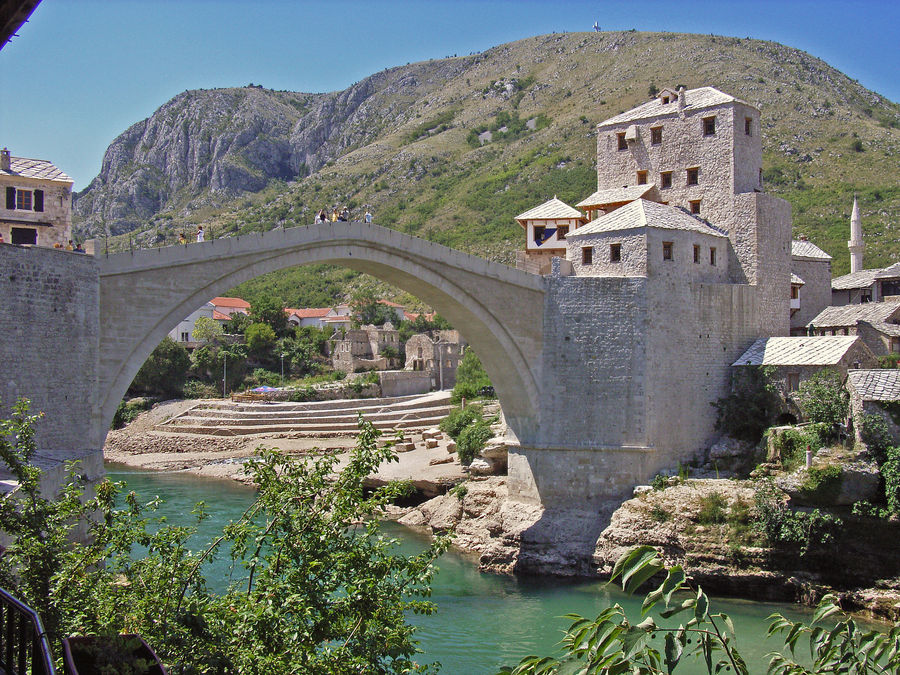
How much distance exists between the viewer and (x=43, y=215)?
18062mm

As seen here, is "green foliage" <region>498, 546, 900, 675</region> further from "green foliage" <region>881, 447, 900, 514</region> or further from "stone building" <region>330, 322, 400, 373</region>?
"stone building" <region>330, 322, 400, 373</region>

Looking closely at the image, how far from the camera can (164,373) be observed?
50125 mm

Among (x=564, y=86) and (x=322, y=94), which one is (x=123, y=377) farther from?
(x=322, y=94)

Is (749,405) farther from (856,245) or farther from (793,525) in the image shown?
(856,245)

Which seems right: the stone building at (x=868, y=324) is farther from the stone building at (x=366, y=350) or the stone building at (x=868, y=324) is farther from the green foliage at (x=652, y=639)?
the stone building at (x=366, y=350)

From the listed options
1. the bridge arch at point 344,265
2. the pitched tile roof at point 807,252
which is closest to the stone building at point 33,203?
the bridge arch at point 344,265

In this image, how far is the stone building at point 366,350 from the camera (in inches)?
2067

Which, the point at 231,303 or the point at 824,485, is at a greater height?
the point at 231,303

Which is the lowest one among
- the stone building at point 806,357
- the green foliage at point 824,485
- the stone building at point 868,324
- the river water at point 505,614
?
the river water at point 505,614

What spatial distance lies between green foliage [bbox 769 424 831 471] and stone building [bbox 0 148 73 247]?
56.7ft

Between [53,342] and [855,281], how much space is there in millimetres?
27141

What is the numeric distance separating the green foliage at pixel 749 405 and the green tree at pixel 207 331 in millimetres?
38866

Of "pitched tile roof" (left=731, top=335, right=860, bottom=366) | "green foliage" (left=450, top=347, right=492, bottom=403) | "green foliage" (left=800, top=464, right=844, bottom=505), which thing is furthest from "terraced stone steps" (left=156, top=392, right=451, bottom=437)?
"green foliage" (left=800, top=464, right=844, bottom=505)

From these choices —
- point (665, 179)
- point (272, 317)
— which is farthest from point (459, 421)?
point (272, 317)
